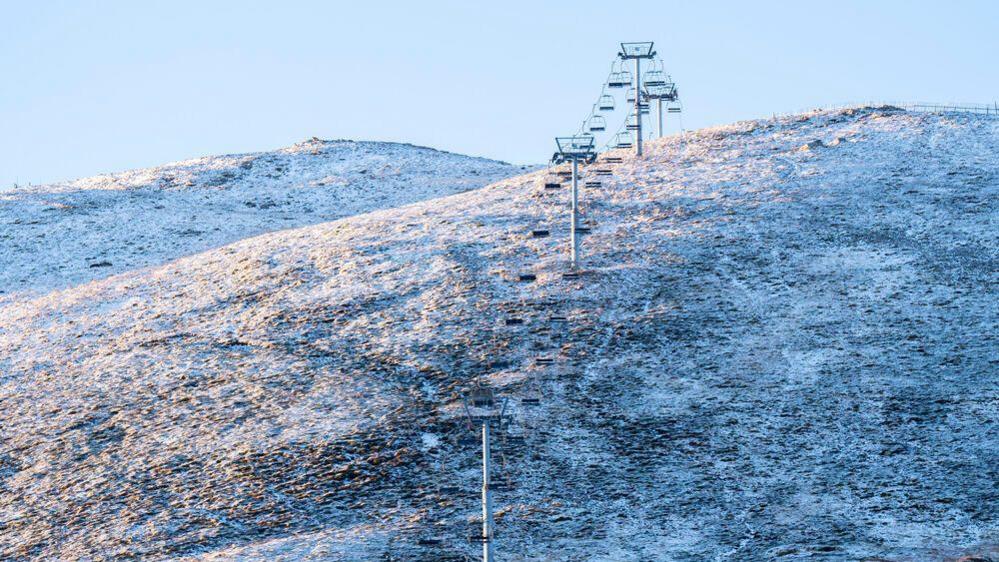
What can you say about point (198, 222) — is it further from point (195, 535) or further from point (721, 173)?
point (195, 535)

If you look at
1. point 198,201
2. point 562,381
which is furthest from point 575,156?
point 198,201

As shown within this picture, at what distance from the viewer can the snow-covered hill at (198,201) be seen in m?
73.8

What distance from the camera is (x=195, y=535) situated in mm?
38906

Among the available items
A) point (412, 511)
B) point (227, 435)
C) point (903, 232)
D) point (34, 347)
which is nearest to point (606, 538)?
point (412, 511)

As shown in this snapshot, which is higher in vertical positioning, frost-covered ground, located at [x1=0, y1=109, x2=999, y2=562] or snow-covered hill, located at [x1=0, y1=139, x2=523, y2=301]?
snow-covered hill, located at [x1=0, y1=139, x2=523, y2=301]

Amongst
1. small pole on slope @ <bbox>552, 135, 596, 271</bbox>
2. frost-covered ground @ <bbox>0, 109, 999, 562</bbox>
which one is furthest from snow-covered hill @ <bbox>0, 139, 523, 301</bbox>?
small pole on slope @ <bbox>552, 135, 596, 271</bbox>

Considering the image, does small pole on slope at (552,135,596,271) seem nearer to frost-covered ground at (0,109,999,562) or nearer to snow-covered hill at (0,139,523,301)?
frost-covered ground at (0,109,999,562)

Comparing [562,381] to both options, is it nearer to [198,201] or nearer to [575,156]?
[575,156]

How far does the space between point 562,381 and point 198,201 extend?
152 feet

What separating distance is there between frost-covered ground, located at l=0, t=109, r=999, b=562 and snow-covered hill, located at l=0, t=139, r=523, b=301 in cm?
801

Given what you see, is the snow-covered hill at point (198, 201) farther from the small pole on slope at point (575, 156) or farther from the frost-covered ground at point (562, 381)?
the small pole on slope at point (575, 156)

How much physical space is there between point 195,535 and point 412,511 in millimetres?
6534

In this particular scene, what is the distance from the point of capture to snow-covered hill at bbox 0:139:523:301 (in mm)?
73750

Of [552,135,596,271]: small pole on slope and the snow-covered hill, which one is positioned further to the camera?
the snow-covered hill
